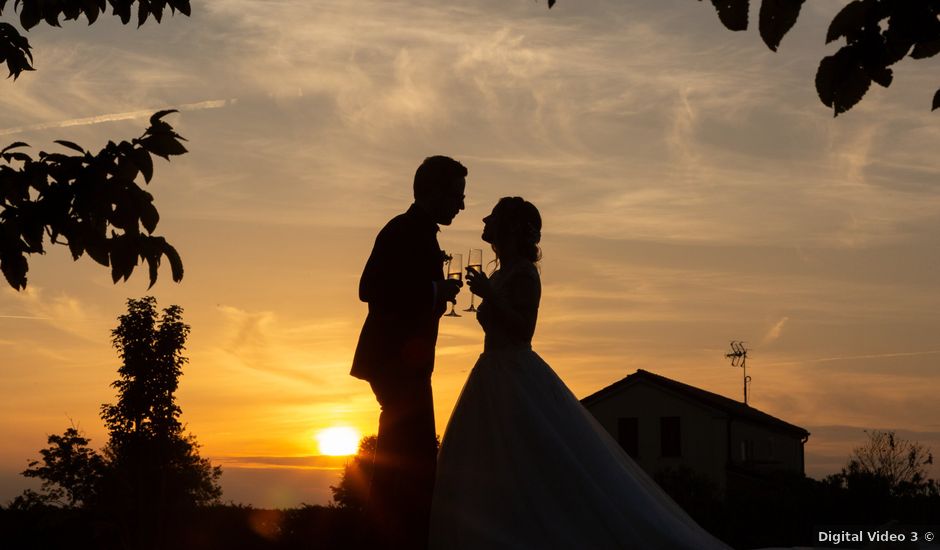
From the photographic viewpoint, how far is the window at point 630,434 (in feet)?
194

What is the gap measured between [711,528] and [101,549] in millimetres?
9390

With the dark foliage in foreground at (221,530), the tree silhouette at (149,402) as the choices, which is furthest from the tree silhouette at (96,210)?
the tree silhouette at (149,402)

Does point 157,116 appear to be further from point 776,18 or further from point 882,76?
point 882,76

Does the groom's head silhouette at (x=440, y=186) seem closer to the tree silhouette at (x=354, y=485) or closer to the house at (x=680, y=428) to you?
the tree silhouette at (x=354, y=485)

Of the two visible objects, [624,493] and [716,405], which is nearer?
[624,493]

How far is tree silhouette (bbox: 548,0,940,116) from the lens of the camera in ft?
11.3

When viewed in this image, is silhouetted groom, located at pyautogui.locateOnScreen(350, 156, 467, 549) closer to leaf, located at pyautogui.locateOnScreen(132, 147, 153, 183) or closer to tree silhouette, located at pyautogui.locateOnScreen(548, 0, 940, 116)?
leaf, located at pyautogui.locateOnScreen(132, 147, 153, 183)

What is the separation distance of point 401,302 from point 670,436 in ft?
174

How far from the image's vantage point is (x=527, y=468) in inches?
322

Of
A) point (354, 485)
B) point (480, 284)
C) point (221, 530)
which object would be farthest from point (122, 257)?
point (221, 530)

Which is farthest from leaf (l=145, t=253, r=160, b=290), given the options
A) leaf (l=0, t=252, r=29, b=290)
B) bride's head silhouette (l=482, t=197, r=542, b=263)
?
bride's head silhouette (l=482, t=197, r=542, b=263)

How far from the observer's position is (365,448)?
33.9 m

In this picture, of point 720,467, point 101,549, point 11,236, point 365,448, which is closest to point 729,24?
point 11,236

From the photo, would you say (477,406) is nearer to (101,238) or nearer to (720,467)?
(101,238)
